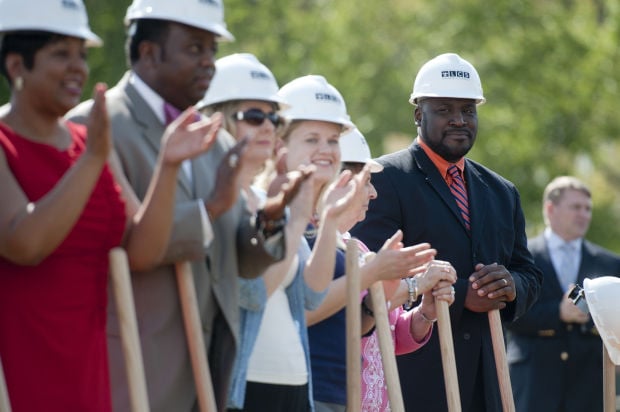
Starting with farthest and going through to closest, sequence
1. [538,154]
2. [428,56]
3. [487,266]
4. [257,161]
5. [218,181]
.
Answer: [428,56] < [538,154] < [487,266] < [257,161] < [218,181]

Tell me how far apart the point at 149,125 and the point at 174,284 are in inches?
22.2

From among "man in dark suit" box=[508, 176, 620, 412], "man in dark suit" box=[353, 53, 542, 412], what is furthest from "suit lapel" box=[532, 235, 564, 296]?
"man in dark suit" box=[353, 53, 542, 412]

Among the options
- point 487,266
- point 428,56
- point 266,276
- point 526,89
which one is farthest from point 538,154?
point 266,276

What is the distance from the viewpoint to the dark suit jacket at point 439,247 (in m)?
8.49

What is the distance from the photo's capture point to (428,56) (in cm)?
2378

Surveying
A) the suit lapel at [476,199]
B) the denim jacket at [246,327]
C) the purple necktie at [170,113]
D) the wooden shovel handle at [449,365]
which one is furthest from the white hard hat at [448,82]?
the purple necktie at [170,113]

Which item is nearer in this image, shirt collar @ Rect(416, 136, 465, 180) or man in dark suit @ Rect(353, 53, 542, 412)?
man in dark suit @ Rect(353, 53, 542, 412)

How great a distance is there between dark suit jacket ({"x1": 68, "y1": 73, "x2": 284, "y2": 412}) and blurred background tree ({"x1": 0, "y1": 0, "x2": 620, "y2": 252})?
1436 cm

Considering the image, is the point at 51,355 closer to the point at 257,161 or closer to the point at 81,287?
the point at 81,287

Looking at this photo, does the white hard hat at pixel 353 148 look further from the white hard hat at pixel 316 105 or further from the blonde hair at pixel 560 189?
the blonde hair at pixel 560 189

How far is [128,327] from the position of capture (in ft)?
17.3

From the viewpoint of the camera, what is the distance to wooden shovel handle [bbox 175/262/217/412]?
218 inches

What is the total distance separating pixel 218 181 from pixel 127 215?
0.34 m

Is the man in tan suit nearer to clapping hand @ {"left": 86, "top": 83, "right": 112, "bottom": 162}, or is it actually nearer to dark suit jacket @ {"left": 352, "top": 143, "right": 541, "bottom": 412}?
clapping hand @ {"left": 86, "top": 83, "right": 112, "bottom": 162}
